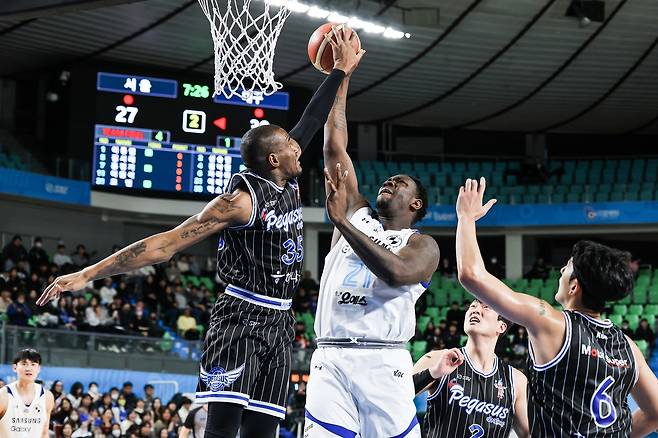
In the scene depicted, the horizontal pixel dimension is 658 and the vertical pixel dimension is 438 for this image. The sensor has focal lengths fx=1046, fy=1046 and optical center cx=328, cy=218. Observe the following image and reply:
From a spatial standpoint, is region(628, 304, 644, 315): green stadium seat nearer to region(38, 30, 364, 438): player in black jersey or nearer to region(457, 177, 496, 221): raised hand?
region(38, 30, 364, 438): player in black jersey

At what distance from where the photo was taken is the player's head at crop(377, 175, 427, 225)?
6.18 metres

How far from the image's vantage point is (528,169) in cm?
3083

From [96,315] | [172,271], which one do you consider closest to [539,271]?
[172,271]

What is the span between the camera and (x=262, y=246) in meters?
5.77

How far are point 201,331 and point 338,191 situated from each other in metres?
17.6

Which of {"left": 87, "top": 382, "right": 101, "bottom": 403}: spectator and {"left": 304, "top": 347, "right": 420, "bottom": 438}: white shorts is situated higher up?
{"left": 304, "top": 347, "right": 420, "bottom": 438}: white shorts

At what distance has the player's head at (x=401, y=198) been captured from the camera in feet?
20.3

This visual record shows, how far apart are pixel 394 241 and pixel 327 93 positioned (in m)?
1.22

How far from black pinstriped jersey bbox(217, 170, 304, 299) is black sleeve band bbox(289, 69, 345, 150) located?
0.59 metres

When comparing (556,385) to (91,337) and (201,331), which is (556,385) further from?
(201,331)

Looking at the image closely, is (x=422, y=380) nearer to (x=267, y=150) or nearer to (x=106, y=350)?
(x=267, y=150)

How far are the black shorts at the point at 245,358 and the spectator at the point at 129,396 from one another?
1210cm

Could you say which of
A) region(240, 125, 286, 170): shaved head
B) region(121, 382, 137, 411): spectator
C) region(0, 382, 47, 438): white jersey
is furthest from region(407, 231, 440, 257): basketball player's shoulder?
region(121, 382, 137, 411): spectator

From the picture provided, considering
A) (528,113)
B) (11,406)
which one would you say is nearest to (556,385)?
(11,406)
